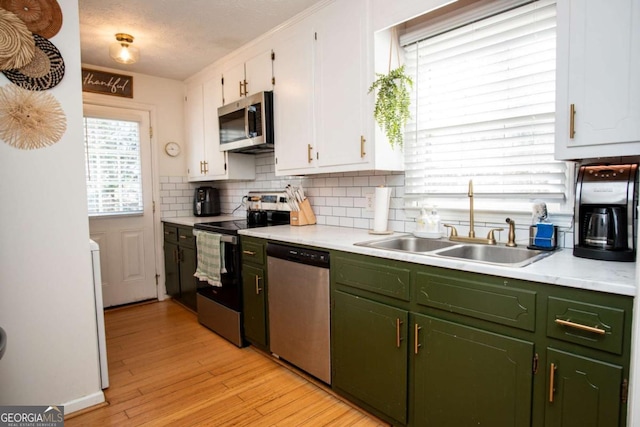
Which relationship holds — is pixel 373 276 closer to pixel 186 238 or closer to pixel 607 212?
pixel 607 212

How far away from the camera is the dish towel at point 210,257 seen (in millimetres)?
2912

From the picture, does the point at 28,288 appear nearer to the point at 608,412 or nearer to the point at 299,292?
the point at 299,292

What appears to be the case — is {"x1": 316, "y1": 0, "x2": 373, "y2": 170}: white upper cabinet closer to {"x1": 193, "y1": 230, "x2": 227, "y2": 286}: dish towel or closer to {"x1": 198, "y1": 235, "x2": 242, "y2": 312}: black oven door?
{"x1": 198, "y1": 235, "x2": 242, "y2": 312}: black oven door

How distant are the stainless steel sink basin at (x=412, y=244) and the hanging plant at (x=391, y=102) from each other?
1.98 feet

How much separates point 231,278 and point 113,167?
2021mm

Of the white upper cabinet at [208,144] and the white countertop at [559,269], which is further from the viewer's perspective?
the white upper cabinet at [208,144]

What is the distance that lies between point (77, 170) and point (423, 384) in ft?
6.99

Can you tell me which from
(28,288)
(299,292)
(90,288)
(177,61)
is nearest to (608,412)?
(299,292)

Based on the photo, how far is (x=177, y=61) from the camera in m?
3.61

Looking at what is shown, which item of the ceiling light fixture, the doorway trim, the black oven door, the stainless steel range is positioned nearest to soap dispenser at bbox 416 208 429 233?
the stainless steel range

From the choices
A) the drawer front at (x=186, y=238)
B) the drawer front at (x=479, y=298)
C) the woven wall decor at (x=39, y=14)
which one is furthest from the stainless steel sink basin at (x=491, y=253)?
the drawer front at (x=186, y=238)

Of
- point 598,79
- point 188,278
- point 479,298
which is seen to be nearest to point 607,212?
point 598,79

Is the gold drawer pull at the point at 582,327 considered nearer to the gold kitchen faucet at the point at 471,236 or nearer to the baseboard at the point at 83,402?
the gold kitchen faucet at the point at 471,236

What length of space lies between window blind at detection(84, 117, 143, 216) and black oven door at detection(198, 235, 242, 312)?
5.63 feet
